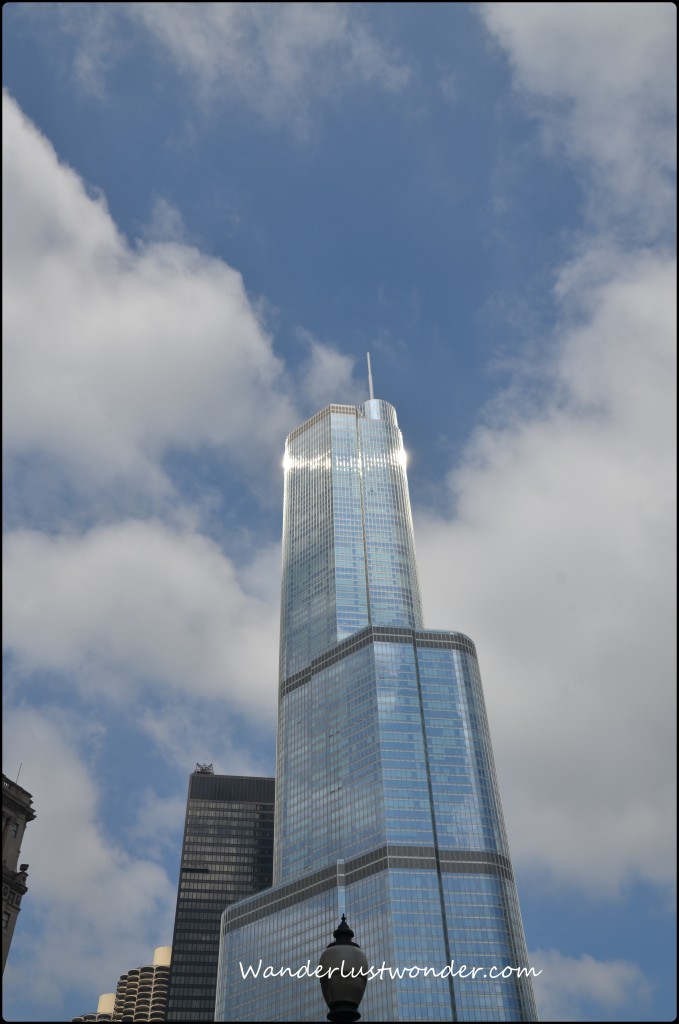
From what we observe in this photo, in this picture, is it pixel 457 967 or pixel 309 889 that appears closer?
pixel 457 967

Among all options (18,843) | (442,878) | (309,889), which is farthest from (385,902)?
(18,843)

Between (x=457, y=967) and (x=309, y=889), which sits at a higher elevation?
(x=309, y=889)

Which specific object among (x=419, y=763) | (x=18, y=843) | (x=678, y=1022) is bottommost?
(x=678, y=1022)

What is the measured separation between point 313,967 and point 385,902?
2018 centimetres

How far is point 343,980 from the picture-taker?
1805 centimetres

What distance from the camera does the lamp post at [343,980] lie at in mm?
17875

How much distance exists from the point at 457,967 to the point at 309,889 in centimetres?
3872

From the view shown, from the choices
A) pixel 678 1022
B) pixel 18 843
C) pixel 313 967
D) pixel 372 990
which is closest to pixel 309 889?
pixel 313 967

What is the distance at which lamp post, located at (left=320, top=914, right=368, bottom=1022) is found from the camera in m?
17.9

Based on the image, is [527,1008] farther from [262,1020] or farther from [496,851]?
[262,1020]

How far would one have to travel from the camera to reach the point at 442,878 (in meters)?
182

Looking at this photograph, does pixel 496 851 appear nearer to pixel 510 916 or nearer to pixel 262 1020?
pixel 510 916

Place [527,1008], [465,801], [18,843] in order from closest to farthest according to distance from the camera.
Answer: [18,843], [527,1008], [465,801]

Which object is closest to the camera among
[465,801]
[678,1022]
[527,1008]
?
[678,1022]
